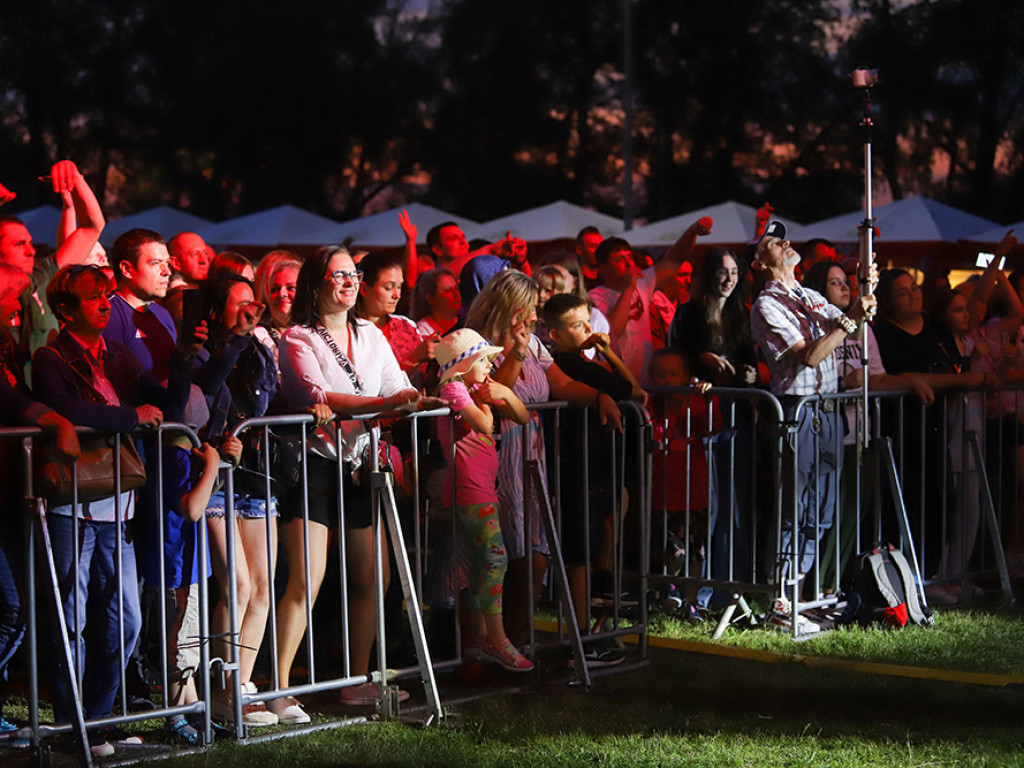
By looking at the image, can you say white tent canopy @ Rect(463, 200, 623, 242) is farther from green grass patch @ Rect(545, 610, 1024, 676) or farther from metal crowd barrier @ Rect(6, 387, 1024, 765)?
green grass patch @ Rect(545, 610, 1024, 676)

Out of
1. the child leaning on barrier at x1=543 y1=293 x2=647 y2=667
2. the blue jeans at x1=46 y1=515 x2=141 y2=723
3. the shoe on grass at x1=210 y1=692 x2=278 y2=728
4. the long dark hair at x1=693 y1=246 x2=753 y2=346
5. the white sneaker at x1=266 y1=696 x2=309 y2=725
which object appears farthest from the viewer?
the long dark hair at x1=693 y1=246 x2=753 y2=346

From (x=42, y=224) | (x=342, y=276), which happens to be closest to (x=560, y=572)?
(x=342, y=276)

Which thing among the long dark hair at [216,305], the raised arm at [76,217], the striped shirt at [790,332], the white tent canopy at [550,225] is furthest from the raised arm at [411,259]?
the white tent canopy at [550,225]

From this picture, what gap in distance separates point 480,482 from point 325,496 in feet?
2.61

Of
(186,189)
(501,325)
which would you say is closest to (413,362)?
(501,325)

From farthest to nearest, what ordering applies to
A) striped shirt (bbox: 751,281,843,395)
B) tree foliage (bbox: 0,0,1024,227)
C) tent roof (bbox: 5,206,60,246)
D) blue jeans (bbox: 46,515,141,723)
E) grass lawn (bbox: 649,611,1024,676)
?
tree foliage (bbox: 0,0,1024,227), tent roof (bbox: 5,206,60,246), striped shirt (bbox: 751,281,843,395), grass lawn (bbox: 649,611,1024,676), blue jeans (bbox: 46,515,141,723)

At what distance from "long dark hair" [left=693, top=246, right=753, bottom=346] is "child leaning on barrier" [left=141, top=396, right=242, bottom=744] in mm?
3806

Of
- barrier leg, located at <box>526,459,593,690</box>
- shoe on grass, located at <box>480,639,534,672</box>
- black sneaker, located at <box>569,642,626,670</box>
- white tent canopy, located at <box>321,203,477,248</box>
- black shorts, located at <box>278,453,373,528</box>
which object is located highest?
white tent canopy, located at <box>321,203,477,248</box>

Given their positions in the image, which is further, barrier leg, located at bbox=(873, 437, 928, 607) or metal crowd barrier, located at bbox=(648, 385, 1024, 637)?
barrier leg, located at bbox=(873, 437, 928, 607)

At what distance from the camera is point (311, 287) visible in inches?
265

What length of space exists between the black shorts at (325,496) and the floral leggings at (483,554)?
1.75 feet

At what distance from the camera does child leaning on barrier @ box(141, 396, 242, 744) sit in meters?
6.02

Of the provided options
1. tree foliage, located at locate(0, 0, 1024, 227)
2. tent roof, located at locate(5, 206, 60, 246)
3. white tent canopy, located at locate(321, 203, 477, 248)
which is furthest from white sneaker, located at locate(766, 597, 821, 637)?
tree foliage, located at locate(0, 0, 1024, 227)

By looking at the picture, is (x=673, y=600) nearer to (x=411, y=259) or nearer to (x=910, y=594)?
(x=910, y=594)
